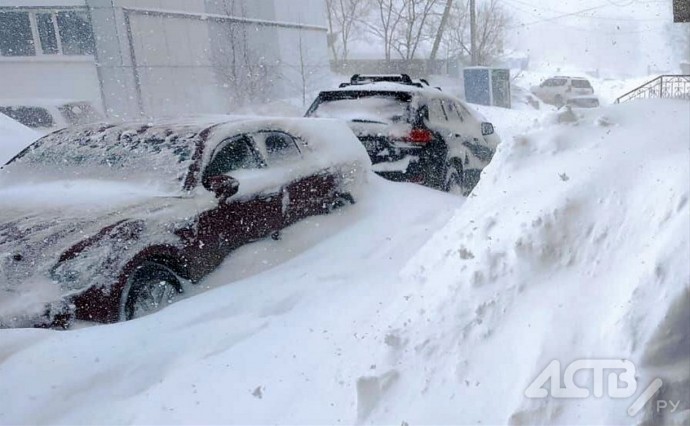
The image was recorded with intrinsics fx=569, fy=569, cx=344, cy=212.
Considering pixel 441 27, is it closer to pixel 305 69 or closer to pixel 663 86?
pixel 663 86

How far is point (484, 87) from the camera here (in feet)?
47.5

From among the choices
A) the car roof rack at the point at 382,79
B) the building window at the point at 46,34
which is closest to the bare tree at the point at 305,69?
the building window at the point at 46,34

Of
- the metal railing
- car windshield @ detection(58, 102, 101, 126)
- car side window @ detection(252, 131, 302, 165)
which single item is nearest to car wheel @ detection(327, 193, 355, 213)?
car side window @ detection(252, 131, 302, 165)

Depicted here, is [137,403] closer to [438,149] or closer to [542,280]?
[542,280]

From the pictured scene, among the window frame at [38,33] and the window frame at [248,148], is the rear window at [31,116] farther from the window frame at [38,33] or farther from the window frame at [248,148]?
the window frame at [248,148]

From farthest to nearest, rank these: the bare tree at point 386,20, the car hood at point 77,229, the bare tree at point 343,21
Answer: the bare tree at point 343,21 < the bare tree at point 386,20 < the car hood at point 77,229

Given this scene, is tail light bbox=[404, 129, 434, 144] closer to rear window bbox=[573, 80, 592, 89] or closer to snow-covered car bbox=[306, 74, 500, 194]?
snow-covered car bbox=[306, 74, 500, 194]

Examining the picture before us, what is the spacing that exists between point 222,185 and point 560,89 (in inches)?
545

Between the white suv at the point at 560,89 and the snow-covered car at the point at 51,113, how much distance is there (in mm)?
10306

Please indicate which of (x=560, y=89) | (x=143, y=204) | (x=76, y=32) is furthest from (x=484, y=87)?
(x=143, y=204)

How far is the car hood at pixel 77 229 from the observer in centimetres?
312

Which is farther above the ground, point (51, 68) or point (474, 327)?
point (51, 68)

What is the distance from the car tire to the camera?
6386mm

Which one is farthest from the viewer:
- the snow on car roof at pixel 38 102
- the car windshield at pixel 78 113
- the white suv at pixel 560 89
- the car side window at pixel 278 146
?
the white suv at pixel 560 89
